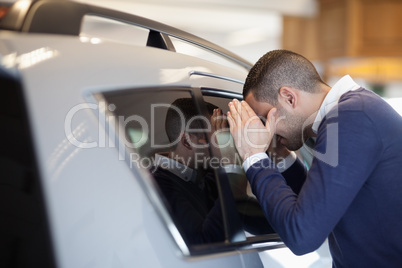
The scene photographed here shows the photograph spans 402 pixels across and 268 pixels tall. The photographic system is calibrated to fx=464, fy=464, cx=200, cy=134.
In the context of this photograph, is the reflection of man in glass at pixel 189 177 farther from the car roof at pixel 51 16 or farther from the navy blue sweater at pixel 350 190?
the car roof at pixel 51 16

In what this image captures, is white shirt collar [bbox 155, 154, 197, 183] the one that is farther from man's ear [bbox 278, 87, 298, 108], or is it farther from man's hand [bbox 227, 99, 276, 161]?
man's ear [bbox 278, 87, 298, 108]

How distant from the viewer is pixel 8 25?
112 cm

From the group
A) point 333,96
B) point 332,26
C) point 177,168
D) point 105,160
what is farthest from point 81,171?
point 332,26

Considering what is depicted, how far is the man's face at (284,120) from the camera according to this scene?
4.57 ft

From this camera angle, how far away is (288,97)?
139cm

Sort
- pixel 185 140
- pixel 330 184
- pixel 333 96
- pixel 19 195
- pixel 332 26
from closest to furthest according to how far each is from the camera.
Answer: pixel 19 195
pixel 330 184
pixel 185 140
pixel 333 96
pixel 332 26

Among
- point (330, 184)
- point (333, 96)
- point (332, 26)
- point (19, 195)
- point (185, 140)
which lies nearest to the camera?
point (19, 195)

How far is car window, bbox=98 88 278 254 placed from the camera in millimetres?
1062

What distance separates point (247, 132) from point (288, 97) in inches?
7.1

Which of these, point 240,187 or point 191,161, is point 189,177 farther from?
point 240,187

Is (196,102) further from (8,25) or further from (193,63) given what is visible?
(8,25)

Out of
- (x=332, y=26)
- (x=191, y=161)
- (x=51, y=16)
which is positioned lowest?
(x=332, y=26)

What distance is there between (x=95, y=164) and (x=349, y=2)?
223 inches

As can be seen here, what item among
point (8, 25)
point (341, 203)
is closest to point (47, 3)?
point (8, 25)
